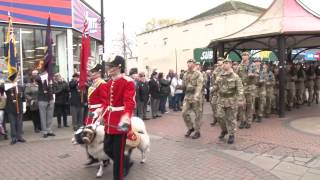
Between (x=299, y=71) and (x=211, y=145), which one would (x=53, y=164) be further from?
(x=299, y=71)

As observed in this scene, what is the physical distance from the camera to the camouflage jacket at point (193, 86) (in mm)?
10133

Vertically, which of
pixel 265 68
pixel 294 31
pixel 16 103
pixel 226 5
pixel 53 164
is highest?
pixel 226 5

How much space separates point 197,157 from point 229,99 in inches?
72.9

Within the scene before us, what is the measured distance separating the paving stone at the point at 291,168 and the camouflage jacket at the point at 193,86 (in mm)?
2950

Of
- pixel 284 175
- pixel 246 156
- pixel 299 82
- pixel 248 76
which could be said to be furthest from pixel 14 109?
pixel 299 82

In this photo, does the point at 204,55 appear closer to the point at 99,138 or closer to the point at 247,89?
the point at 247,89

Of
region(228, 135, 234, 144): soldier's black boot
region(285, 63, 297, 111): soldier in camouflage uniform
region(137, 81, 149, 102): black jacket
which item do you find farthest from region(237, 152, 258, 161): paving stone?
region(285, 63, 297, 111): soldier in camouflage uniform

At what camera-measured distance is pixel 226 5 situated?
39.6 m

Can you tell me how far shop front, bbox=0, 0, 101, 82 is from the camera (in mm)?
15438

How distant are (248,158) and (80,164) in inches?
130

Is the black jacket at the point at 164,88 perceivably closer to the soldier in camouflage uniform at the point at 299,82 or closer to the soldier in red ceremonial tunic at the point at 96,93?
the soldier in camouflage uniform at the point at 299,82

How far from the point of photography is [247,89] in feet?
40.0

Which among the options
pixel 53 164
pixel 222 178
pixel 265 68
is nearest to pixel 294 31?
pixel 265 68

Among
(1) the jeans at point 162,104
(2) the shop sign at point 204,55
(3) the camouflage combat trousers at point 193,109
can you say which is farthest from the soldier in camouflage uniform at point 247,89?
(2) the shop sign at point 204,55
